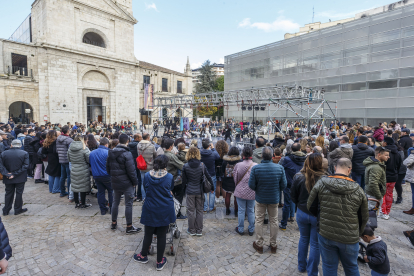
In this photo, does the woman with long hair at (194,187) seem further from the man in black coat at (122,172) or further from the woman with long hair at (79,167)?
→ the woman with long hair at (79,167)

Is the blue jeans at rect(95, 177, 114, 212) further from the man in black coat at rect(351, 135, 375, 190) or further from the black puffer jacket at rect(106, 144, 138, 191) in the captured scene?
the man in black coat at rect(351, 135, 375, 190)

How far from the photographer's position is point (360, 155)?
5.42 m

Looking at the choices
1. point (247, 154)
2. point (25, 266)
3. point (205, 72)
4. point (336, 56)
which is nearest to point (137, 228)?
point (25, 266)

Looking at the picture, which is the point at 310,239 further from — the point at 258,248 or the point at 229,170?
the point at 229,170

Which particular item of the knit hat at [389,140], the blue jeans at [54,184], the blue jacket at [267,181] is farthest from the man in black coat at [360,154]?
the blue jeans at [54,184]

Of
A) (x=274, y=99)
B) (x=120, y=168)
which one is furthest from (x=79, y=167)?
(x=274, y=99)

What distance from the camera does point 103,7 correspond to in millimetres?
22422

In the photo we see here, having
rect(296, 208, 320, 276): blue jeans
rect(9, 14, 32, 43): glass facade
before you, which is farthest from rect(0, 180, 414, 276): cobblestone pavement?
rect(9, 14, 32, 43): glass facade

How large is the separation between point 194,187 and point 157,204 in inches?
41.8

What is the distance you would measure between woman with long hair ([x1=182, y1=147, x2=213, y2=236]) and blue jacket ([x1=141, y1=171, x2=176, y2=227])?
0.88 m

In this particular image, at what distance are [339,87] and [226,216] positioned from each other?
23.9 metres

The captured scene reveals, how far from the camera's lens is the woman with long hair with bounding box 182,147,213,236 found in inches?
162

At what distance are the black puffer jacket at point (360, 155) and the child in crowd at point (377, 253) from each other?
3522 mm

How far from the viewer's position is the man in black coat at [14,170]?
15.8 ft
